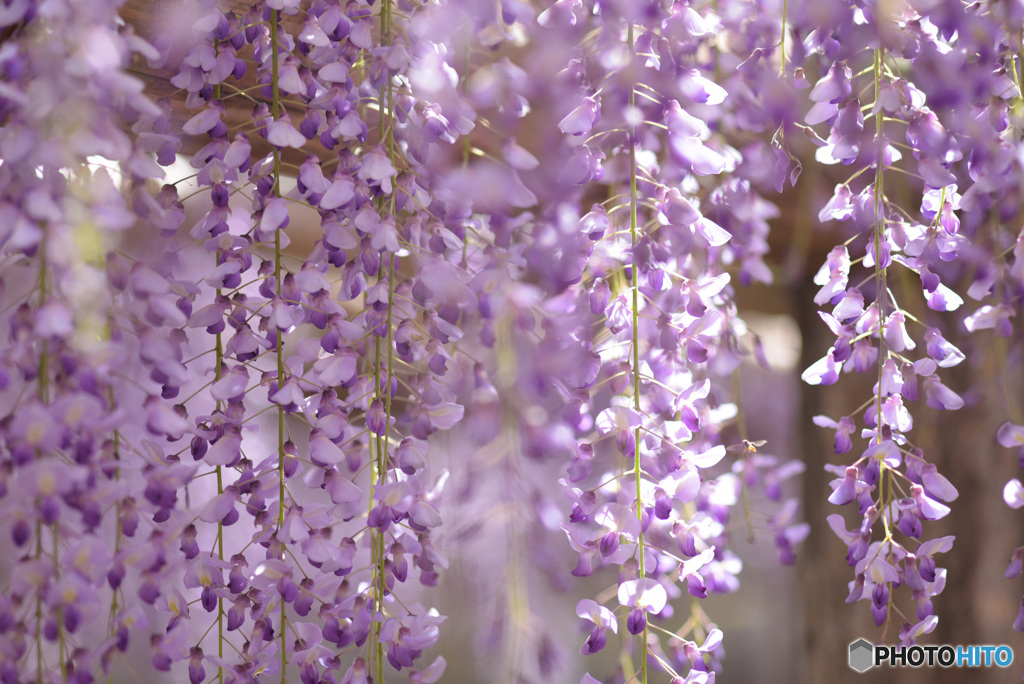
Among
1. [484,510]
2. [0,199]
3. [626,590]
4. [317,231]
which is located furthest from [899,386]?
[317,231]

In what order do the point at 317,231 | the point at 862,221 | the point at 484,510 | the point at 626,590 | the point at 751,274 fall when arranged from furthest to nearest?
1. the point at 317,231
2. the point at 751,274
3. the point at 862,221
4. the point at 626,590
5. the point at 484,510

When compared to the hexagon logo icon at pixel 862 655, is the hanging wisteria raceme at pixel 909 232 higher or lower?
higher

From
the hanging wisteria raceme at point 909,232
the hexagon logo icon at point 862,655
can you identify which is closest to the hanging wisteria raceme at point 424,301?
the hanging wisteria raceme at point 909,232

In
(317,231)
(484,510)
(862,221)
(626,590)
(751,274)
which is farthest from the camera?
(317,231)

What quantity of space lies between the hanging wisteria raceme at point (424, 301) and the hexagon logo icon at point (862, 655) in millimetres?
517

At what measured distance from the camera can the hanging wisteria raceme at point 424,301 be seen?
1.62 ft

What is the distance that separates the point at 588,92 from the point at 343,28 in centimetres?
20

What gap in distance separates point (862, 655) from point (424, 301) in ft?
3.10

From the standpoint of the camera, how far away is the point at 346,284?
2.29 feet

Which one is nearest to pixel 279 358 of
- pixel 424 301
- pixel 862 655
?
pixel 424 301

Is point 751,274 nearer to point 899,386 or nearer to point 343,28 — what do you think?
point 899,386

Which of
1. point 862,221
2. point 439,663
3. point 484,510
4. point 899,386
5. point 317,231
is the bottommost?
point 439,663

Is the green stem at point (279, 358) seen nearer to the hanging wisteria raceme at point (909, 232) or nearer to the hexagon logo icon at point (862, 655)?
the hanging wisteria raceme at point (909, 232)

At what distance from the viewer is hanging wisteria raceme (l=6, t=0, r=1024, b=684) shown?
493 mm
